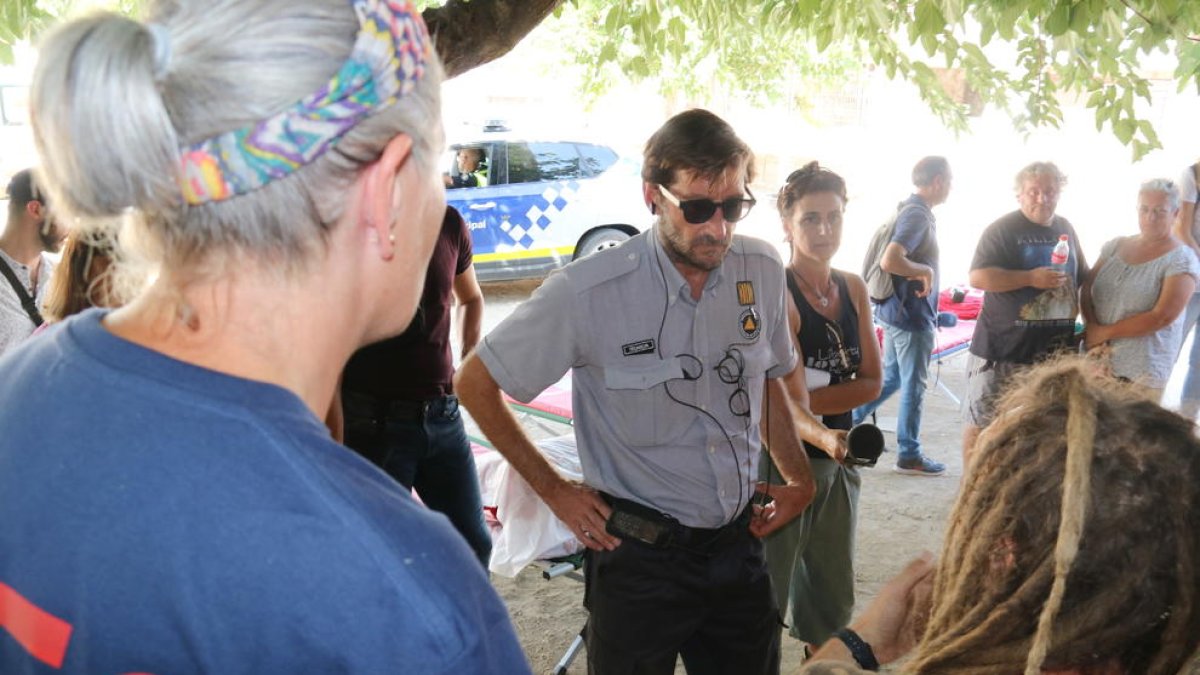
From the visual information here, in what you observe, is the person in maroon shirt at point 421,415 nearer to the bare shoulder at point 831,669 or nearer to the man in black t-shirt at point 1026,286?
the bare shoulder at point 831,669

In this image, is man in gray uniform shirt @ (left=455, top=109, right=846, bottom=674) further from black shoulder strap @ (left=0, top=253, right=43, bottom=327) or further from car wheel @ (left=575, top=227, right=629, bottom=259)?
car wheel @ (left=575, top=227, right=629, bottom=259)

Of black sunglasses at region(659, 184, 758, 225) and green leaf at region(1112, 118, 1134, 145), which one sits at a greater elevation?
green leaf at region(1112, 118, 1134, 145)

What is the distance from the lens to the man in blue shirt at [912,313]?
5.83 m

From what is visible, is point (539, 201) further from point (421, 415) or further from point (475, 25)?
point (475, 25)

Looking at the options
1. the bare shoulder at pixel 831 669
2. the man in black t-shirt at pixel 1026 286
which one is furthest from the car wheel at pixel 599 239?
the bare shoulder at pixel 831 669

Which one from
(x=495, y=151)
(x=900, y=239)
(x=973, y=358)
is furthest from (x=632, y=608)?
(x=495, y=151)

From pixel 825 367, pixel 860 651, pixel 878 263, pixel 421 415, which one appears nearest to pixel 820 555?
pixel 825 367

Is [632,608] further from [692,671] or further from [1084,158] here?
[1084,158]

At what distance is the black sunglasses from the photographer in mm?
2559

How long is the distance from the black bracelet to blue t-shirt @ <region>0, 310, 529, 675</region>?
40.8 inches

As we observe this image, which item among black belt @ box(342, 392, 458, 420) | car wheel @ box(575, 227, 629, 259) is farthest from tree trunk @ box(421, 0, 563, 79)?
car wheel @ box(575, 227, 629, 259)

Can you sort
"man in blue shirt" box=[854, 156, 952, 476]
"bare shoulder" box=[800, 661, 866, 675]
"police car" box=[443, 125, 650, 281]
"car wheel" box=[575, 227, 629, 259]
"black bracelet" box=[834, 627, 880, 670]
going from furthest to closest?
1. "car wheel" box=[575, 227, 629, 259]
2. "police car" box=[443, 125, 650, 281]
3. "man in blue shirt" box=[854, 156, 952, 476]
4. "black bracelet" box=[834, 627, 880, 670]
5. "bare shoulder" box=[800, 661, 866, 675]

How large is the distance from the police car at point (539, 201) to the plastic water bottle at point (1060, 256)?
6932 mm

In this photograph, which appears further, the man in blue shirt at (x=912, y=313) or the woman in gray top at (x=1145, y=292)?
the man in blue shirt at (x=912, y=313)
